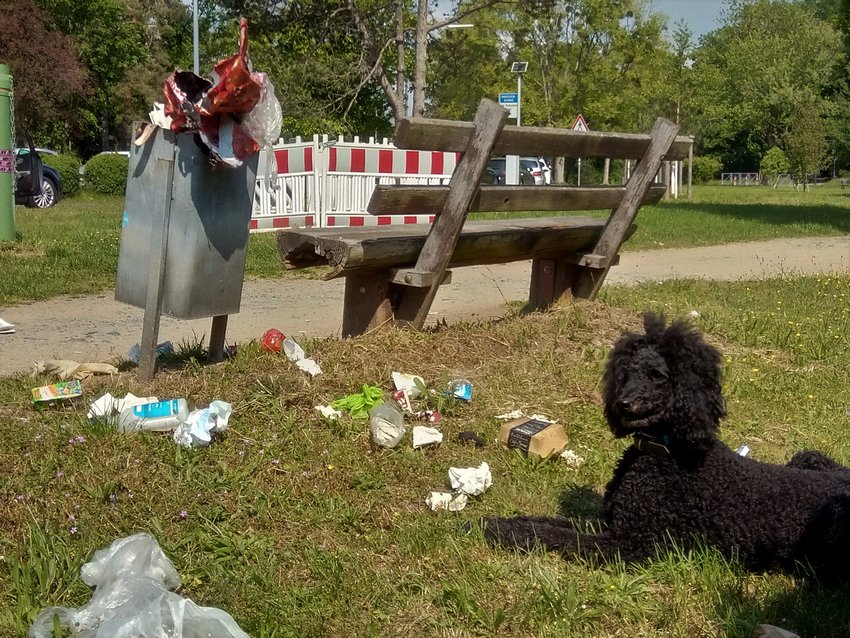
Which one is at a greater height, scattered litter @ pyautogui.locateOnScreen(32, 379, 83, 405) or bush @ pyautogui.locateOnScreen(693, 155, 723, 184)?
bush @ pyautogui.locateOnScreen(693, 155, 723, 184)

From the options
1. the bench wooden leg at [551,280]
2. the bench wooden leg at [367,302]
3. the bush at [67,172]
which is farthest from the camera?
the bush at [67,172]

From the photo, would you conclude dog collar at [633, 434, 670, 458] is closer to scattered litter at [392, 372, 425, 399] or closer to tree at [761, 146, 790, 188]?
scattered litter at [392, 372, 425, 399]

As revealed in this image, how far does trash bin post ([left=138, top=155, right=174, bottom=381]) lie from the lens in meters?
4.75

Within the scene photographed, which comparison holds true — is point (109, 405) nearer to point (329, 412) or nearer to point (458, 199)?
point (329, 412)

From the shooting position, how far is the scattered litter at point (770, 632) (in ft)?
9.34

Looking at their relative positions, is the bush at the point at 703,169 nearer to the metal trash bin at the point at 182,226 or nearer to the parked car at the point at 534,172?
the parked car at the point at 534,172

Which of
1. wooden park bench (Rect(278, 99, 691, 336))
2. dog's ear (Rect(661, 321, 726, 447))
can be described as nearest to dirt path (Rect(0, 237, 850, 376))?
wooden park bench (Rect(278, 99, 691, 336))

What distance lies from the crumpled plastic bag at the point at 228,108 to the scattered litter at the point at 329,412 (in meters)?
1.32

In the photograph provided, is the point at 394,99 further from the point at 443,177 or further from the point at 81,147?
the point at 81,147

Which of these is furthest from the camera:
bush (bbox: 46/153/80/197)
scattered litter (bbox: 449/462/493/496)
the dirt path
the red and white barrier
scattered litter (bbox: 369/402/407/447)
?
bush (bbox: 46/153/80/197)

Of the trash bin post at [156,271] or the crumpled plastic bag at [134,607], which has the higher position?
the trash bin post at [156,271]

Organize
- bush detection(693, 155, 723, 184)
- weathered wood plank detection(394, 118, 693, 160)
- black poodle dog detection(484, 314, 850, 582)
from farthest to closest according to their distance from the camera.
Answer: bush detection(693, 155, 723, 184)
weathered wood plank detection(394, 118, 693, 160)
black poodle dog detection(484, 314, 850, 582)

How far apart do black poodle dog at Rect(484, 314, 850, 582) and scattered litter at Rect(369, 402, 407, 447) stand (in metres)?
1.16

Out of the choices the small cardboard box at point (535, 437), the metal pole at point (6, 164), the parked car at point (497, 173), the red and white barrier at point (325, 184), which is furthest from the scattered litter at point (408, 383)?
the parked car at point (497, 173)
